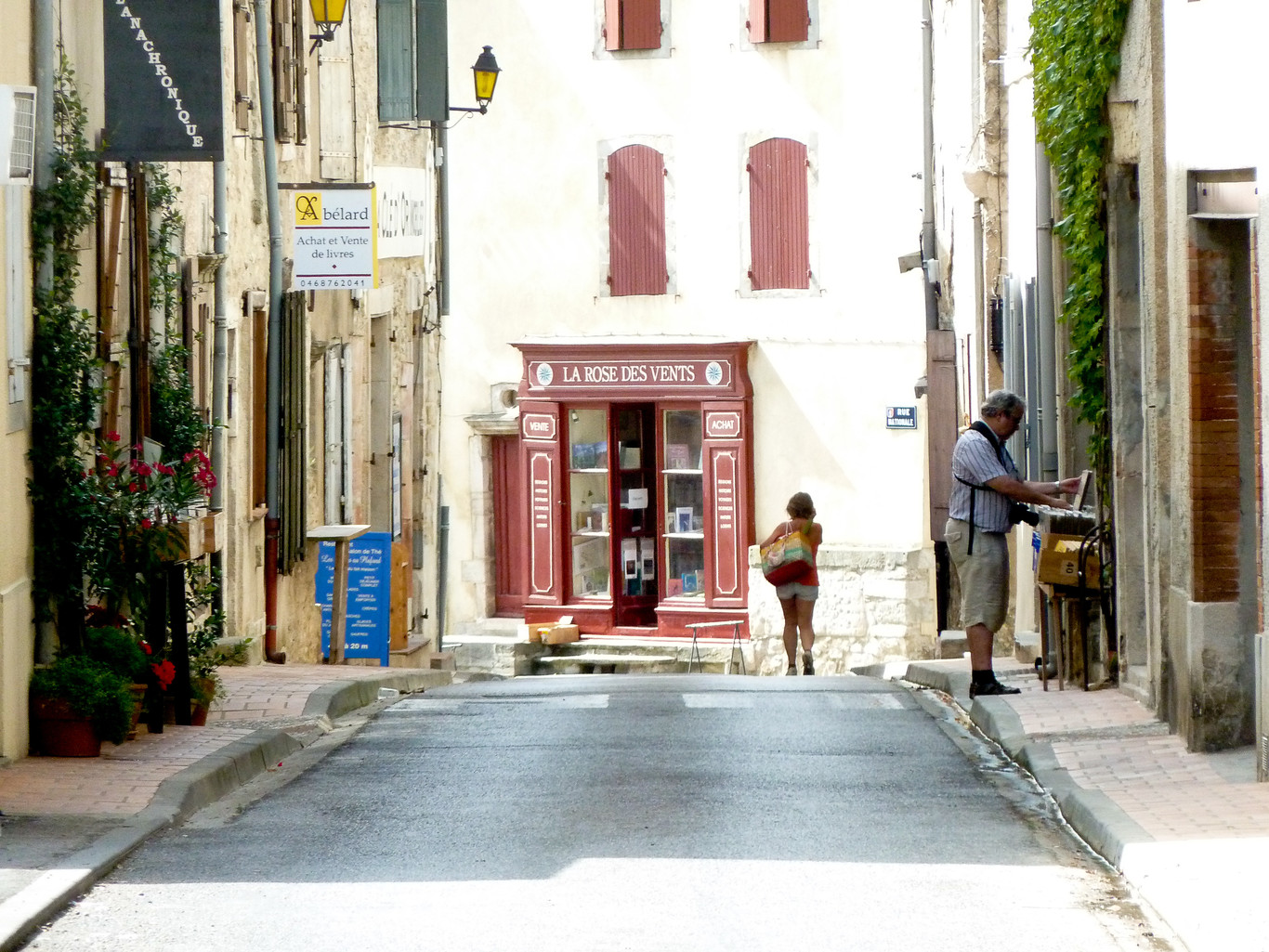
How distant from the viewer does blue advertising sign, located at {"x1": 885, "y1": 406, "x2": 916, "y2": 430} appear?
24516 mm

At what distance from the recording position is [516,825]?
781cm

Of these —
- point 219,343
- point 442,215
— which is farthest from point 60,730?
point 442,215

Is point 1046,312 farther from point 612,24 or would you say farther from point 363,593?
point 612,24

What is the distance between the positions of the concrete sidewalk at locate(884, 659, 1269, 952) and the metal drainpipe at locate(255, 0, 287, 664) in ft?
21.1

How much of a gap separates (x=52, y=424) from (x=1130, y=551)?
5.74 meters

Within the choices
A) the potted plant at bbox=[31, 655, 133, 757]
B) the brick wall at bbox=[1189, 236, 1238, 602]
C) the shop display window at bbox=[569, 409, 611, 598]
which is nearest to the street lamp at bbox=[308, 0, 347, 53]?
the shop display window at bbox=[569, 409, 611, 598]

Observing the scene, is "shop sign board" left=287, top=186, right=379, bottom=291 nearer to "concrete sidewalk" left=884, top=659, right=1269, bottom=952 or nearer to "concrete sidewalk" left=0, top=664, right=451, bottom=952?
"concrete sidewalk" left=0, top=664, right=451, bottom=952

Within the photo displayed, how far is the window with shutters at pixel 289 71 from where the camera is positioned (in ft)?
55.2

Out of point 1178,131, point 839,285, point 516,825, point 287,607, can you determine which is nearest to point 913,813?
point 516,825

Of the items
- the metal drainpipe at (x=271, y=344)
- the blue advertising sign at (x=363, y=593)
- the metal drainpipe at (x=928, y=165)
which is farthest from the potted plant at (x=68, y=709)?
the metal drainpipe at (x=928, y=165)

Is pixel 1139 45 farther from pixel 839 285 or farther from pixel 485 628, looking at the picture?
pixel 485 628

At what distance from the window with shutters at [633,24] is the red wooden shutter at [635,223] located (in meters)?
1.25

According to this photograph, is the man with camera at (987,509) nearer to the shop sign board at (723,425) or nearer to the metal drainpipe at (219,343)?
the metal drainpipe at (219,343)

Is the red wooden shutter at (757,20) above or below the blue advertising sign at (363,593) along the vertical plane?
above
